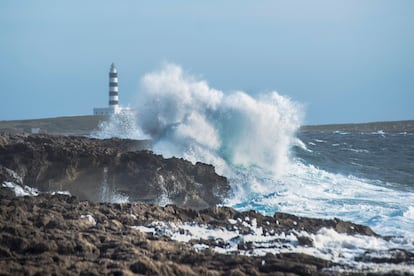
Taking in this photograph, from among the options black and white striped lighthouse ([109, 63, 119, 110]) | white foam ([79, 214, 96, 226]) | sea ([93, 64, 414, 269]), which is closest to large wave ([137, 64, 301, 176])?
sea ([93, 64, 414, 269])

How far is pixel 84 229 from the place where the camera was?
1285cm

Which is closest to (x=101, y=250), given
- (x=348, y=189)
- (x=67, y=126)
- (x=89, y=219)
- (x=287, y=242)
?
(x=89, y=219)

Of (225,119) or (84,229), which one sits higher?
(225,119)

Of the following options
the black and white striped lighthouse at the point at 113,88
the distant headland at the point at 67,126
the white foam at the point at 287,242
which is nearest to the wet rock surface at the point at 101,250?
the white foam at the point at 287,242

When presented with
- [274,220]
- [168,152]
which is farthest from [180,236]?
[168,152]

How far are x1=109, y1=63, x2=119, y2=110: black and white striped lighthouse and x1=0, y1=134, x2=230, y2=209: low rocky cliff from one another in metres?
38.5

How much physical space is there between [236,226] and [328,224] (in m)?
1.77

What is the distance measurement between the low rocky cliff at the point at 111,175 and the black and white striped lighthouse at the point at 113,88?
126 feet

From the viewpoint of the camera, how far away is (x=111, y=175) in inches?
805

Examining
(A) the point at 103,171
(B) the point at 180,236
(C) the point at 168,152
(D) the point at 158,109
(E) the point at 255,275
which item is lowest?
(E) the point at 255,275

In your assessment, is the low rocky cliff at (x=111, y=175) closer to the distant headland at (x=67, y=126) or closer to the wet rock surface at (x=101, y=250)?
the wet rock surface at (x=101, y=250)

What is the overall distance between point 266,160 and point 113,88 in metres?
35.2

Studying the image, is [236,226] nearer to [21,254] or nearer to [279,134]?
[21,254]

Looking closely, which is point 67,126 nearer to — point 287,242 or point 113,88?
point 113,88
